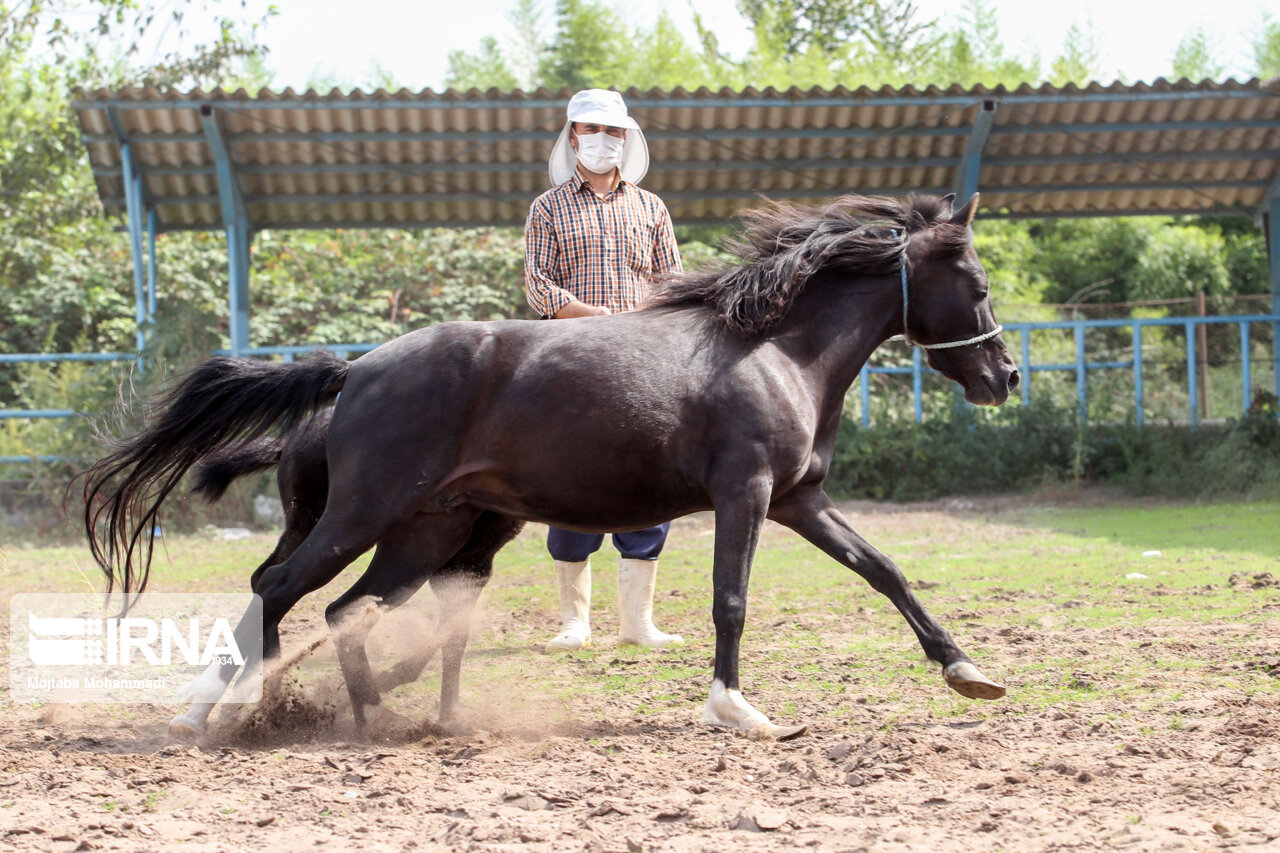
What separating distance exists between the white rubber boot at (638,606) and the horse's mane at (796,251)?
1682 millimetres

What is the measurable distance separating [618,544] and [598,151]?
189 cm

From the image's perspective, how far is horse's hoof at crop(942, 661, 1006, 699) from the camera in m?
4.17

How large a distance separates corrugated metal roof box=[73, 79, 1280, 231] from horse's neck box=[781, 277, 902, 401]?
7.56 meters

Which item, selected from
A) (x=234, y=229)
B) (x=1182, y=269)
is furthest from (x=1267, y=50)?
(x=234, y=229)

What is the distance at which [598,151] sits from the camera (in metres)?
5.31

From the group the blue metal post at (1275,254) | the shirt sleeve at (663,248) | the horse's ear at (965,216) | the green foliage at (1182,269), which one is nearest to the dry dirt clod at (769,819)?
the horse's ear at (965,216)

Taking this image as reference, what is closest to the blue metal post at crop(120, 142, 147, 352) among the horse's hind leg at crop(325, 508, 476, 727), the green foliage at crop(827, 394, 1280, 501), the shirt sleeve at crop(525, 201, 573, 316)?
the green foliage at crop(827, 394, 1280, 501)

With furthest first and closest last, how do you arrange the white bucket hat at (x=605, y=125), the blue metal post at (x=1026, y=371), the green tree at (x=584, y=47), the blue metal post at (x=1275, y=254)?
the green tree at (x=584, y=47) < the blue metal post at (x=1275, y=254) < the blue metal post at (x=1026, y=371) < the white bucket hat at (x=605, y=125)

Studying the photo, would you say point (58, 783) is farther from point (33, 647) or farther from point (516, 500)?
point (33, 647)

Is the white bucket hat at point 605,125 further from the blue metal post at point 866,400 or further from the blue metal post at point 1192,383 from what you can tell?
the blue metal post at point 1192,383

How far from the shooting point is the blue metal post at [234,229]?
11969 millimetres

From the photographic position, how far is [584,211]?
5.40m

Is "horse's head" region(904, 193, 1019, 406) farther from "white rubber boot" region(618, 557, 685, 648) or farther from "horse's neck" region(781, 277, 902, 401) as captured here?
"white rubber boot" region(618, 557, 685, 648)

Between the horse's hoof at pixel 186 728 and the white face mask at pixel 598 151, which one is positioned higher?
the white face mask at pixel 598 151
